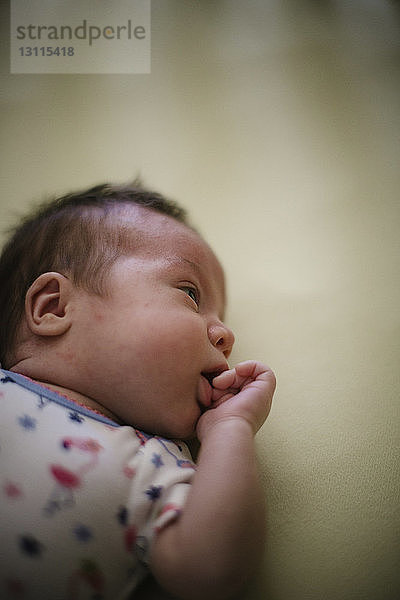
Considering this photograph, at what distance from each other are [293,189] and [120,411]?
65cm

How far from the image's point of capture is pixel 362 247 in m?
0.96

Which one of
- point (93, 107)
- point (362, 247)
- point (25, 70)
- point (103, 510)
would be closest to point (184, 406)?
point (103, 510)

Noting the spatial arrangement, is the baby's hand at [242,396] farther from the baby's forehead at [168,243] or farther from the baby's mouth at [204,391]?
the baby's forehead at [168,243]

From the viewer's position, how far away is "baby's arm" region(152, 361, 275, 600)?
19.2 inches

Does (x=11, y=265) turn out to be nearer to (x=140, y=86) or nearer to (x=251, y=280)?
(x=251, y=280)

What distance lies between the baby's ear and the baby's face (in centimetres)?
2

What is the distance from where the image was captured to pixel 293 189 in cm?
107

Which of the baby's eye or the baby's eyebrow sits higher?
the baby's eyebrow

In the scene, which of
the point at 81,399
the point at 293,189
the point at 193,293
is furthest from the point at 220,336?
the point at 293,189

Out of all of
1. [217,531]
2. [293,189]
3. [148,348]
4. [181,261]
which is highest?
[293,189]

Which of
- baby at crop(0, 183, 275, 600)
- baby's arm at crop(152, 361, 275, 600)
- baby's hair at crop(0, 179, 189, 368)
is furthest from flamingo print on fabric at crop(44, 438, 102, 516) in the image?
baby's hair at crop(0, 179, 189, 368)

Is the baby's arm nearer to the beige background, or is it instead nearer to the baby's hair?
the beige background

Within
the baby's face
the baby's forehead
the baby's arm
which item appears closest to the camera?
the baby's arm

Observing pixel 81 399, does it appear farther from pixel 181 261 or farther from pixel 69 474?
pixel 181 261
